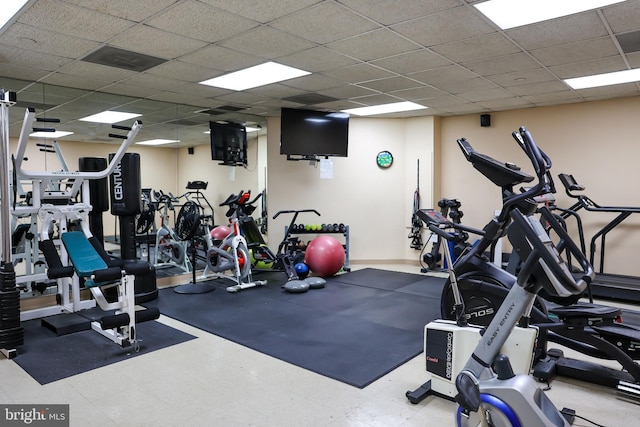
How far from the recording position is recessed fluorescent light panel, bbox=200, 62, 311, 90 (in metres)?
4.57

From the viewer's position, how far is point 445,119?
766 centimetres

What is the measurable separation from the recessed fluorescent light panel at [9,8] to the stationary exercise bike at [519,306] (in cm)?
324

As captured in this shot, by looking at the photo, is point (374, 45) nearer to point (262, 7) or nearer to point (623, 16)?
point (262, 7)

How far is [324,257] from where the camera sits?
6414 mm

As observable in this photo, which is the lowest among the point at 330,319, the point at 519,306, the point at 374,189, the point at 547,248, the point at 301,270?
the point at 330,319

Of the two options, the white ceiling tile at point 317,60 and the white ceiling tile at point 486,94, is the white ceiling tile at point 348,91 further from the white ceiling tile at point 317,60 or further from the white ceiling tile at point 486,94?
the white ceiling tile at point 486,94

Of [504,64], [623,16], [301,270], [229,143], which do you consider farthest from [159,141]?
[623,16]

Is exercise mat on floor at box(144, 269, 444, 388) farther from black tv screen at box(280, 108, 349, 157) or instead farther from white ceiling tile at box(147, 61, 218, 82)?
white ceiling tile at box(147, 61, 218, 82)

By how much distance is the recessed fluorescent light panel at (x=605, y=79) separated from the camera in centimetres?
473

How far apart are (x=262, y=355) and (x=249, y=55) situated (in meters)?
2.80

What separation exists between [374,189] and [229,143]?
9.04 ft

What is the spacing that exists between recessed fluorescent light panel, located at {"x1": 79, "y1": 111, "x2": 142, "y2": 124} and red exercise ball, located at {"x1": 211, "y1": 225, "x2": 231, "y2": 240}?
83.4 inches

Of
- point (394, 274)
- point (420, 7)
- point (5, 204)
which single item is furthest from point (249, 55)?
point (394, 274)

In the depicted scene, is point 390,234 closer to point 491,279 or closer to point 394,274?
point 394,274
